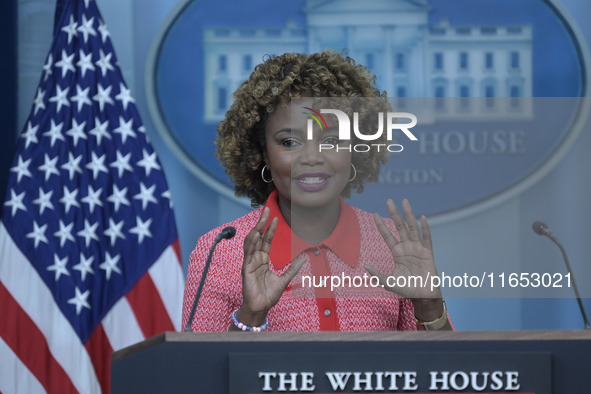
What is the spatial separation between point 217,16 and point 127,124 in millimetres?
704

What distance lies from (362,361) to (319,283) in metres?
0.26

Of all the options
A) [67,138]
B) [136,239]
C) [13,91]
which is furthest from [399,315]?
[13,91]

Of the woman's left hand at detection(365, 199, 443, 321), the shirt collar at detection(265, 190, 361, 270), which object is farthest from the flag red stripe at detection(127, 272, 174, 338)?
the woman's left hand at detection(365, 199, 443, 321)

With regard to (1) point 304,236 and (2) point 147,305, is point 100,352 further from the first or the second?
(1) point 304,236

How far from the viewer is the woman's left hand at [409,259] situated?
167 centimetres

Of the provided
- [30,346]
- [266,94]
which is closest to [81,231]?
[30,346]

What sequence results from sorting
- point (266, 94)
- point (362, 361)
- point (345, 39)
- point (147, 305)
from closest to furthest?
point (362, 361)
point (266, 94)
point (147, 305)
point (345, 39)

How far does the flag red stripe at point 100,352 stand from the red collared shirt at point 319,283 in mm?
1536

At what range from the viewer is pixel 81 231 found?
3428 millimetres

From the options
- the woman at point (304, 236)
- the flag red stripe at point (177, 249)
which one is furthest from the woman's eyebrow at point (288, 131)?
the flag red stripe at point (177, 249)

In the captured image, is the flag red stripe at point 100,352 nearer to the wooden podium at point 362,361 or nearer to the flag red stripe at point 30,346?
the flag red stripe at point 30,346

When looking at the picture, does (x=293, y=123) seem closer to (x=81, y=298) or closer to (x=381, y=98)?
(x=381, y=98)

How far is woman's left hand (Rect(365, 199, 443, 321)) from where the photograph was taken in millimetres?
1671

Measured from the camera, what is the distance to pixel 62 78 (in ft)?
11.5
